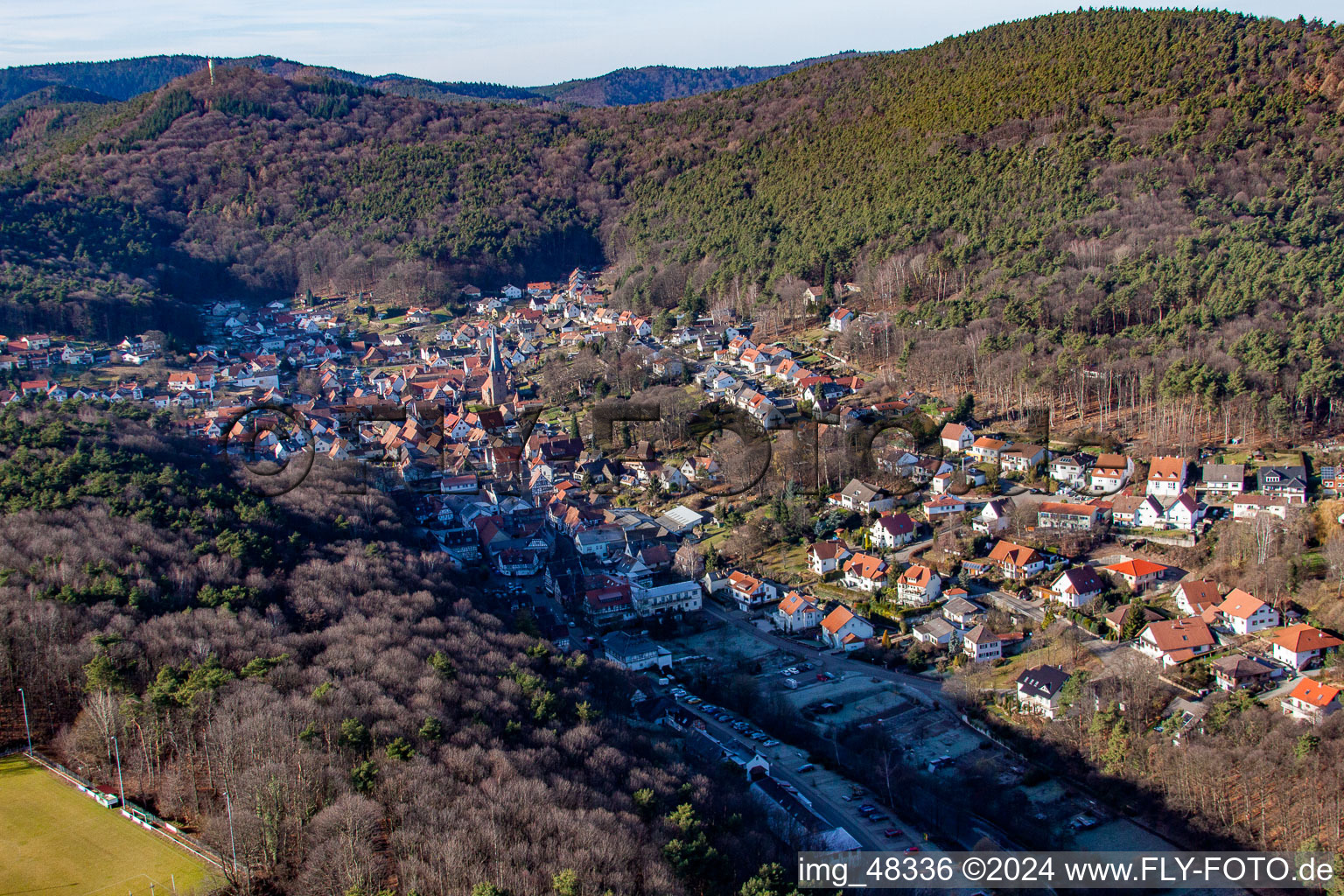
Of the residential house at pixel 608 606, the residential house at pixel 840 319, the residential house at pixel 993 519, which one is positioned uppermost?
the residential house at pixel 840 319

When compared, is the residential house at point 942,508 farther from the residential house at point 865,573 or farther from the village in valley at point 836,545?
the residential house at point 865,573

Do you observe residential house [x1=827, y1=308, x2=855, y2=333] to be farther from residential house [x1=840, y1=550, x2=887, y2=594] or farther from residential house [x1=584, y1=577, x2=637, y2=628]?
residential house [x1=584, y1=577, x2=637, y2=628]

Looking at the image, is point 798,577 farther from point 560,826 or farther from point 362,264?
point 362,264

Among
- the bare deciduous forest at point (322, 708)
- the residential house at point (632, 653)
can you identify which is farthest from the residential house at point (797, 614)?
the bare deciduous forest at point (322, 708)

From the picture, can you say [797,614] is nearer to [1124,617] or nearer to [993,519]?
[993,519]

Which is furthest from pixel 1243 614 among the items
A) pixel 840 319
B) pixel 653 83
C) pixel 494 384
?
pixel 653 83
